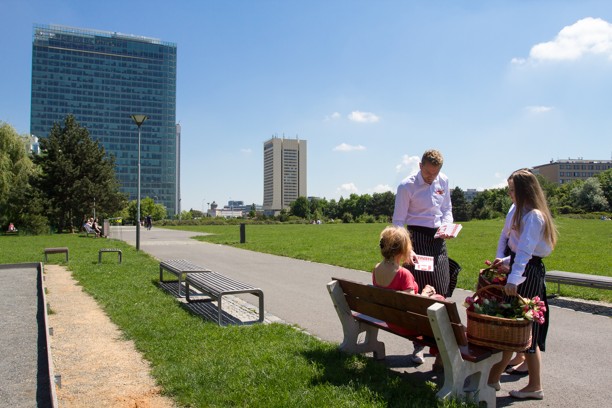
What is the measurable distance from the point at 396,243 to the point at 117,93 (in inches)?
6571

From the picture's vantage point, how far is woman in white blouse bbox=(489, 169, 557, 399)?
12.2 ft

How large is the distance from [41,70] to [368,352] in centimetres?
16212

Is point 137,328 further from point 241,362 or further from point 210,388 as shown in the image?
Result: point 210,388

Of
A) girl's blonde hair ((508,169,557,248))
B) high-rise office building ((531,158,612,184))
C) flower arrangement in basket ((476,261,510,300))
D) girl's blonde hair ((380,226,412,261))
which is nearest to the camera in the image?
girl's blonde hair ((508,169,557,248))

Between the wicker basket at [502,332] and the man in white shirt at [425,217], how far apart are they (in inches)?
45.2

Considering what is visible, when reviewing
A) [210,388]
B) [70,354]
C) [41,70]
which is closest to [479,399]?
[210,388]

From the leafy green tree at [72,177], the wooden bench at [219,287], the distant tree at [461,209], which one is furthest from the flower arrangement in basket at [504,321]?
the distant tree at [461,209]

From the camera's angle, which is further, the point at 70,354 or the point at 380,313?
the point at 70,354

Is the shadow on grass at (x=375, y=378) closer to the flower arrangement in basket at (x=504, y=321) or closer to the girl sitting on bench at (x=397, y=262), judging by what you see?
the girl sitting on bench at (x=397, y=262)

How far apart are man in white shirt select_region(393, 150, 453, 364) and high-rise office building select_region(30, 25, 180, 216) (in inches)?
6008

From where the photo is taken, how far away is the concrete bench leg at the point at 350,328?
4.78 meters

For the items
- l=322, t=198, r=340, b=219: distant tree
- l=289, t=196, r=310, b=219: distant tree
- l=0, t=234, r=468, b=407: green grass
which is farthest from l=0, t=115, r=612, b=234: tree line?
l=322, t=198, r=340, b=219: distant tree

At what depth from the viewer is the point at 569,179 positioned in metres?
166

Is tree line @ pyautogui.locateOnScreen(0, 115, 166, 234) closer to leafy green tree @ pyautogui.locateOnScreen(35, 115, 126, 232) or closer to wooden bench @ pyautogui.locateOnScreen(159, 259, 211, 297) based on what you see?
leafy green tree @ pyautogui.locateOnScreen(35, 115, 126, 232)
